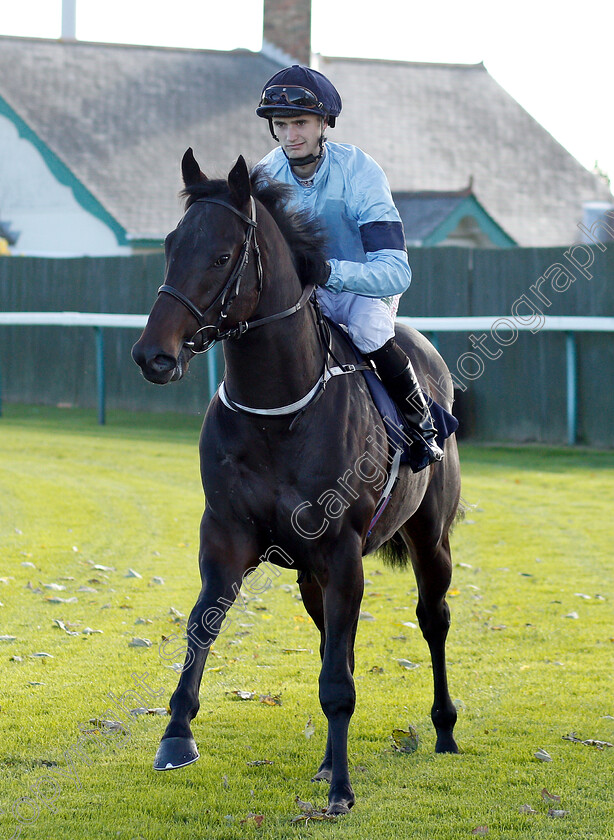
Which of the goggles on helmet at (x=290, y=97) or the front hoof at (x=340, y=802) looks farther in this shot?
the goggles on helmet at (x=290, y=97)

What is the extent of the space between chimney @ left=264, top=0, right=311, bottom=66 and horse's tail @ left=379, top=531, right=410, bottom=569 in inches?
985

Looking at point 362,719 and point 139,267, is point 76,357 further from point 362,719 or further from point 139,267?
point 362,719

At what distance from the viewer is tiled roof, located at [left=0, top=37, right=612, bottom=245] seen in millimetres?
25062

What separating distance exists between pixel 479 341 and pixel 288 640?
833 centimetres

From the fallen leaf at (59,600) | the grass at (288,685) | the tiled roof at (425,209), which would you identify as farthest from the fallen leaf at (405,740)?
the tiled roof at (425,209)

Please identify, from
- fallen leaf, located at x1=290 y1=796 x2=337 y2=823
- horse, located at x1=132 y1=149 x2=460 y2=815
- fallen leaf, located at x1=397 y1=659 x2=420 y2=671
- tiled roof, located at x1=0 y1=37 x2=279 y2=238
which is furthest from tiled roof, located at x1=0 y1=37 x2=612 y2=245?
fallen leaf, located at x1=290 y1=796 x2=337 y2=823

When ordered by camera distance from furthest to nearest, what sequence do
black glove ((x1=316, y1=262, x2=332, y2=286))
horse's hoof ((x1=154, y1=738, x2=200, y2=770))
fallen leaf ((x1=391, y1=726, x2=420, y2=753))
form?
1. fallen leaf ((x1=391, y1=726, x2=420, y2=753))
2. black glove ((x1=316, y1=262, x2=332, y2=286))
3. horse's hoof ((x1=154, y1=738, x2=200, y2=770))

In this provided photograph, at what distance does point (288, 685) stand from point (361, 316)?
2.06 m

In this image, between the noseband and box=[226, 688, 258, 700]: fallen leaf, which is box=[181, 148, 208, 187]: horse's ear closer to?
→ the noseband

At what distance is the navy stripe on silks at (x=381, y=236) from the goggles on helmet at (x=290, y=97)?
0.50 metres

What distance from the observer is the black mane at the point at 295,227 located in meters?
4.08

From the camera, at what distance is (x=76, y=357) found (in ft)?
57.6

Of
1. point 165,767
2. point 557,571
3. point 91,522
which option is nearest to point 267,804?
point 165,767

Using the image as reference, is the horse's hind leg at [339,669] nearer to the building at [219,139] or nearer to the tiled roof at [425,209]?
the building at [219,139]
